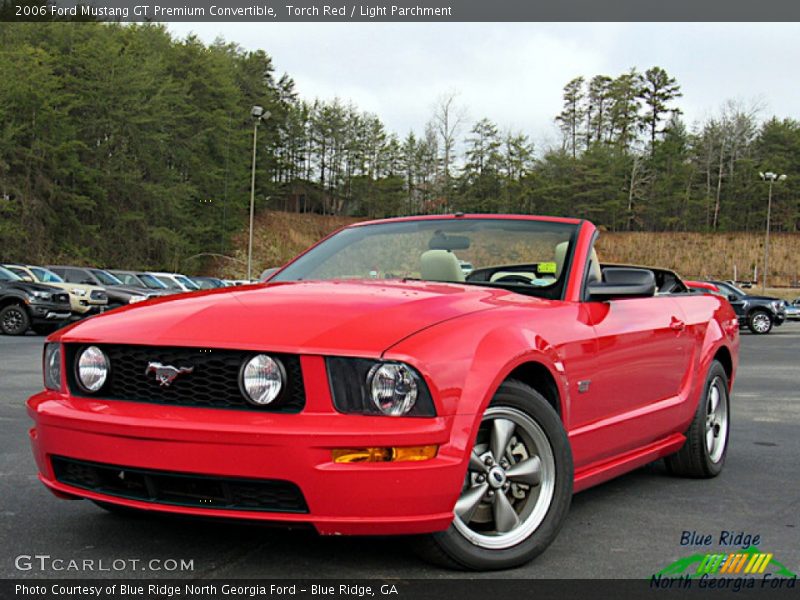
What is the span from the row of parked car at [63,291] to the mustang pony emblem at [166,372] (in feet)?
31.3

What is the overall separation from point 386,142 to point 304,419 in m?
89.4

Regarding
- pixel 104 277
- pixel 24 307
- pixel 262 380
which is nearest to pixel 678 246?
pixel 104 277

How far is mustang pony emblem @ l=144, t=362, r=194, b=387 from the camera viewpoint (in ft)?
10.5

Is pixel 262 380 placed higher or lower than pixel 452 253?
lower

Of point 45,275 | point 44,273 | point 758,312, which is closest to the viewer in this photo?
point 45,275

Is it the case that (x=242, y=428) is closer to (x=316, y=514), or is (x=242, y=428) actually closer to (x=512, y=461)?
(x=316, y=514)

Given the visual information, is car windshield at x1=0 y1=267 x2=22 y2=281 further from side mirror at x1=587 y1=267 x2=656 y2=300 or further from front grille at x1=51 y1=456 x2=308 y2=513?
front grille at x1=51 y1=456 x2=308 y2=513

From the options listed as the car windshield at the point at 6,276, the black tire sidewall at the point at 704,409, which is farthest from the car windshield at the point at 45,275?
the black tire sidewall at the point at 704,409

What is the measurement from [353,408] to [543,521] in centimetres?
98

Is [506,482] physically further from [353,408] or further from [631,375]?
[631,375]

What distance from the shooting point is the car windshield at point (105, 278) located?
28.5 metres

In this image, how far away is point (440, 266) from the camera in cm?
463

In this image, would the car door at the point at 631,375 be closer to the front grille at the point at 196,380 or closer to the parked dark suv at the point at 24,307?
the front grille at the point at 196,380

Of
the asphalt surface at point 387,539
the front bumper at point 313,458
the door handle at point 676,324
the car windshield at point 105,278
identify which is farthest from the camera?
the car windshield at point 105,278
